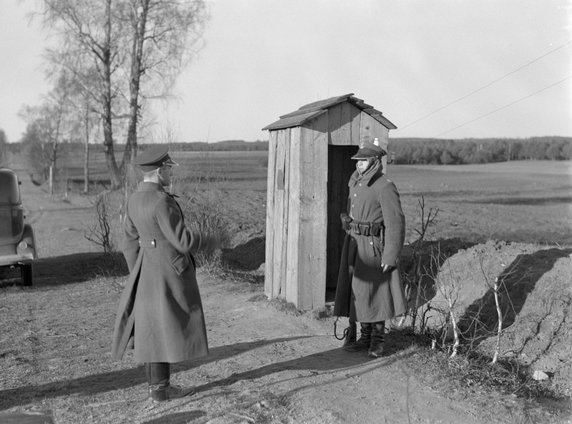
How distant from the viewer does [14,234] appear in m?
11.3

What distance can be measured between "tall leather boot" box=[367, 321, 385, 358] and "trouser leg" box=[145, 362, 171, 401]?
2.01 m

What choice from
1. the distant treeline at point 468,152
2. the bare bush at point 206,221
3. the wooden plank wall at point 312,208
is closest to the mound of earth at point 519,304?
the wooden plank wall at point 312,208

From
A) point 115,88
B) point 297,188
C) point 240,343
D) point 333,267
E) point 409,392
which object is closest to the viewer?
point 409,392

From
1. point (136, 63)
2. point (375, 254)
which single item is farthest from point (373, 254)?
point (136, 63)

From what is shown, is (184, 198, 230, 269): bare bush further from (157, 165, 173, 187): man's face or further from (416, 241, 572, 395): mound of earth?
(157, 165, 173, 187): man's face

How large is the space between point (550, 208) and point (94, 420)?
2102 cm

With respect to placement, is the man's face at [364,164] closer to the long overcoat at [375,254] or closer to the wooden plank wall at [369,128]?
the long overcoat at [375,254]

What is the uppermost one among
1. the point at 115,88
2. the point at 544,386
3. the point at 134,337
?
the point at 115,88

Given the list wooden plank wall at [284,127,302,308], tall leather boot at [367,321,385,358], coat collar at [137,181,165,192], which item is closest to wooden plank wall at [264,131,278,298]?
wooden plank wall at [284,127,302,308]

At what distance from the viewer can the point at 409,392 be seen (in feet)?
17.6

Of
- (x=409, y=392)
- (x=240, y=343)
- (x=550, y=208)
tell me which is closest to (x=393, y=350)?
(x=409, y=392)

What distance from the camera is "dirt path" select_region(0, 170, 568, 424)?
4957mm

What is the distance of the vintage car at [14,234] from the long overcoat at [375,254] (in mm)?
6760

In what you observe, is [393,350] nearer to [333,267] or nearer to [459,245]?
[333,267]
